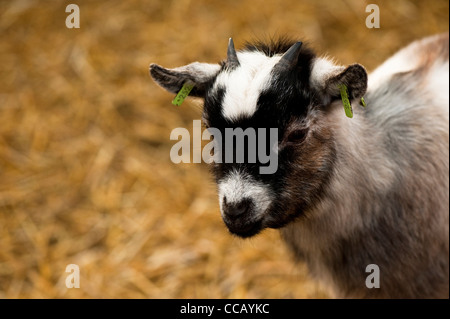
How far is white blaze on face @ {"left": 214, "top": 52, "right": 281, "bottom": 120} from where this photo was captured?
2.00 metres

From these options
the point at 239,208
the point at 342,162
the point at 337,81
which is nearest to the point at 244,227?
the point at 239,208

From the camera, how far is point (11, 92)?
447 centimetres

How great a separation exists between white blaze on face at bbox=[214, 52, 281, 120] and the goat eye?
0.19 meters

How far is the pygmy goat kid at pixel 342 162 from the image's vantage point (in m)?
2.03

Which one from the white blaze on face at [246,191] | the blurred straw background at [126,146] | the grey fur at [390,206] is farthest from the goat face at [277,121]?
the blurred straw background at [126,146]

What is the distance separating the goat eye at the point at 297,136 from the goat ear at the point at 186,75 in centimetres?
43

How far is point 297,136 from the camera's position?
209 cm

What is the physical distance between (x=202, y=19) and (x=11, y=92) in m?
1.72

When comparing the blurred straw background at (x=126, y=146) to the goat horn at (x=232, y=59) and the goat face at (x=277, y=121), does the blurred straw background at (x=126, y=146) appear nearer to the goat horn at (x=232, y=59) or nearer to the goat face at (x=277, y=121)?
the goat face at (x=277, y=121)

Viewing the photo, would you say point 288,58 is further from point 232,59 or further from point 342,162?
point 342,162

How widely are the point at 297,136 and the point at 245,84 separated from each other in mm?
277

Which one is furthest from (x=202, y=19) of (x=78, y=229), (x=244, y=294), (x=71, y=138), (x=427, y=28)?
(x=244, y=294)
